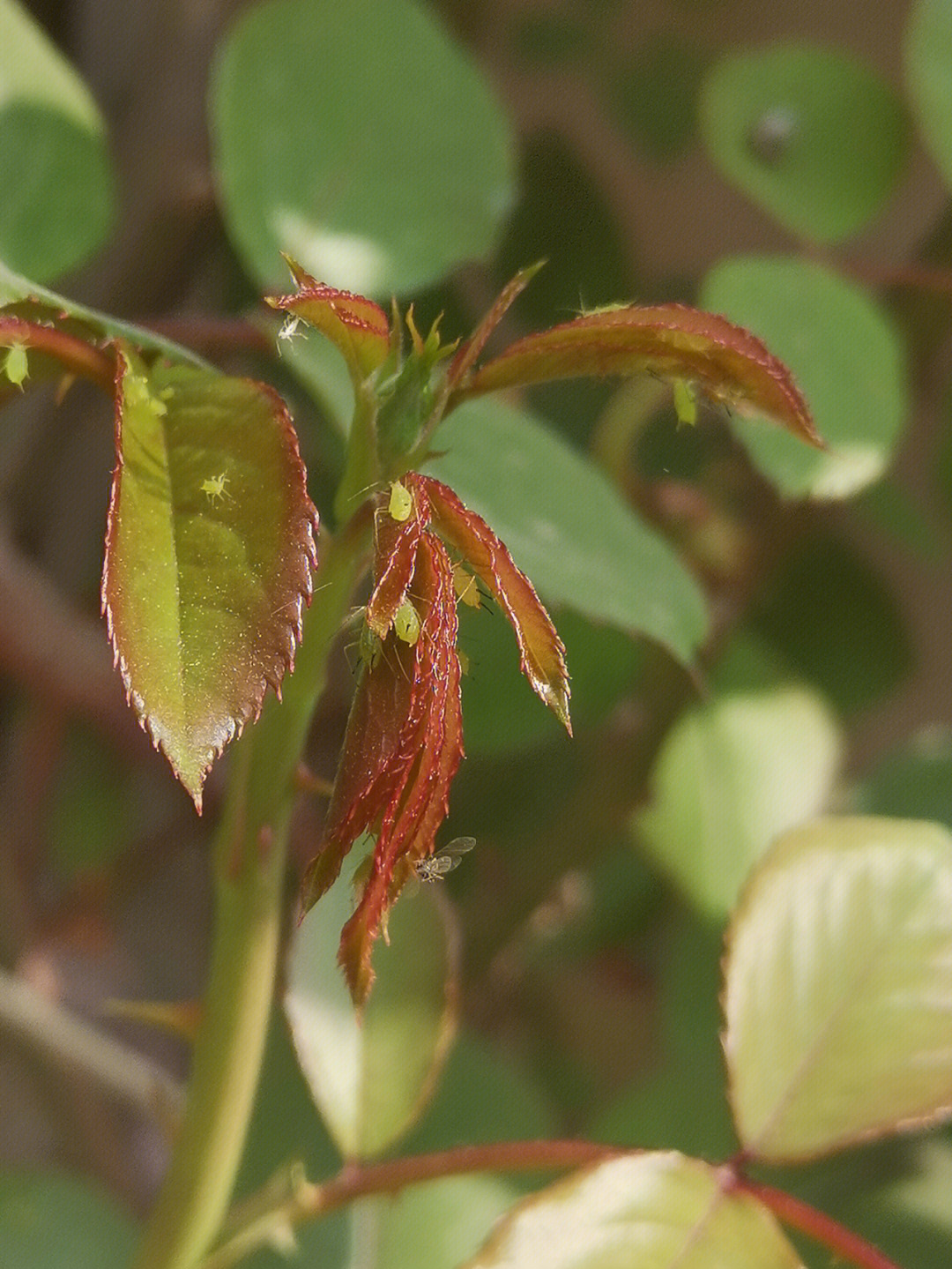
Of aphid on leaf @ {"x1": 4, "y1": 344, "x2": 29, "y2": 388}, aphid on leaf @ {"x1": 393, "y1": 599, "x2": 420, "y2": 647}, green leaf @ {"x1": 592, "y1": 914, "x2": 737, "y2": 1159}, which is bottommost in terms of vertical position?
green leaf @ {"x1": 592, "y1": 914, "x2": 737, "y2": 1159}

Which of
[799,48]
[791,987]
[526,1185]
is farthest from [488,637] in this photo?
[799,48]

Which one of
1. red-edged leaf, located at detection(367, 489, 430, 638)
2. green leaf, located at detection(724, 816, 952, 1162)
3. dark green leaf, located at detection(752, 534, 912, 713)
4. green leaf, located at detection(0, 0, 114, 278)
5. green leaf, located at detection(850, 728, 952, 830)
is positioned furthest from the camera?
dark green leaf, located at detection(752, 534, 912, 713)

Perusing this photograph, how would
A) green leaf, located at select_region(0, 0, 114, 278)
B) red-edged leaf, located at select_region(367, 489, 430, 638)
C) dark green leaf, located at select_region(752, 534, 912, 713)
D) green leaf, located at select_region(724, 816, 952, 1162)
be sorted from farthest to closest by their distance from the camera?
dark green leaf, located at select_region(752, 534, 912, 713) < green leaf, located at select_region(0, 0, 114, 278) < green leaf, located at select_region(724, 816, 952, 1162) < red-edged leaf, located at select_region(367, 489, 430, 638)

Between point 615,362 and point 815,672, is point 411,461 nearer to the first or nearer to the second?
point 615,362

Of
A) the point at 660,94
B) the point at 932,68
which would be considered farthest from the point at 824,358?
the point at 660,94

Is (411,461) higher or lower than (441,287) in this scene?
Result: higher

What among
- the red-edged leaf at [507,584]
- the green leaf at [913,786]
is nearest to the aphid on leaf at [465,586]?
the red-edged leaf at [507,584]

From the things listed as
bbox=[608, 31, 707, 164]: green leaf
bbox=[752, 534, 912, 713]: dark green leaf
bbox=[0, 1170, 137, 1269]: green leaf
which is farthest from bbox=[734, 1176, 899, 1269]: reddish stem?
bbox=[608, 31, 707, 164]: green leaf

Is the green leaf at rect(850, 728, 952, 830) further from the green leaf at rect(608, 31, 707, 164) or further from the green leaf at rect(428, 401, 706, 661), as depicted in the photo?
the green leaf at rect(608, 31, 707, 164)
